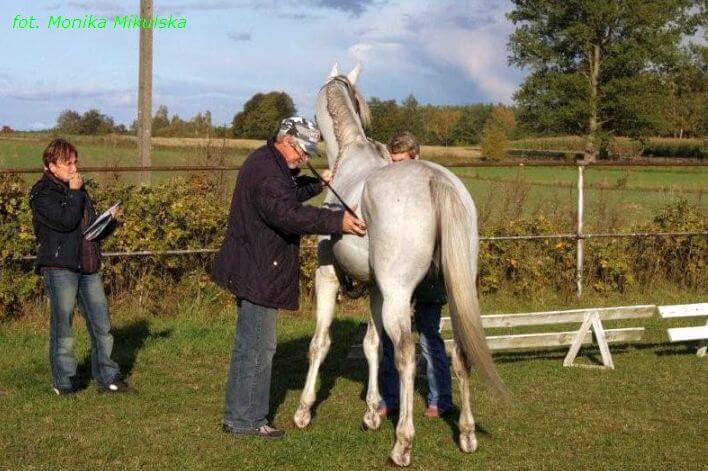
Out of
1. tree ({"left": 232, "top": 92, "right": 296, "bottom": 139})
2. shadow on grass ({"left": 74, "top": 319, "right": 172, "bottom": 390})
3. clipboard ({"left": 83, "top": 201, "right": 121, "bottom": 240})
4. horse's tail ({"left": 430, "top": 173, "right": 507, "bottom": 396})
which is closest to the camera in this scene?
horse's tail ({"left": 430, "top": 173, "right": 507, "bottom": 396})

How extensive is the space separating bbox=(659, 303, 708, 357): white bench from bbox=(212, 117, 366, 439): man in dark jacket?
4.11 meters

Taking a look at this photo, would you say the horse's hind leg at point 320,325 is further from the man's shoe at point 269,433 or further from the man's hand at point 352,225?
the man's hand at point 352,225

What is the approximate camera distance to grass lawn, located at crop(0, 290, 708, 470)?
4.95 meters

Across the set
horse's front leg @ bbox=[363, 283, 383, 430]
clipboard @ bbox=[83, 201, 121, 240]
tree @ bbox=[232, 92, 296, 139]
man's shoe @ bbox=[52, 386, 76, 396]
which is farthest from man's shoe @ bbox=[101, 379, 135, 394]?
tree @ bbox=[232, 92, 296, 139]

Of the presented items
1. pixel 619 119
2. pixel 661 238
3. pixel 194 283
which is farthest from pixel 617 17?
pixel 194 283

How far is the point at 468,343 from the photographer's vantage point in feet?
15.3

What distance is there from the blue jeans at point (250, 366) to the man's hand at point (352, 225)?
758 mm

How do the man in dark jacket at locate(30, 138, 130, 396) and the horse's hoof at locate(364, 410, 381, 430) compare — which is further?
the man in dark jacket at locate(30, 138, 130, 396)

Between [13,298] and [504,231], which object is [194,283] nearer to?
[13,298]

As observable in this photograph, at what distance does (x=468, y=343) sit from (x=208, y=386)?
9.44 ft

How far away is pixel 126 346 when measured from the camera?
8.02 metres

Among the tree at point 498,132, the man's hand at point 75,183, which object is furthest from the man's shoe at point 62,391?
the tree at point 498,132

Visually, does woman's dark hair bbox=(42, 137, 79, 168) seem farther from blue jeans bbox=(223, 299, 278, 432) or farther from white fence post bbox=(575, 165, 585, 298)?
white fence post bbox=(575, 165, 585, 298)

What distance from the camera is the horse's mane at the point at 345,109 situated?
19.7 feet
